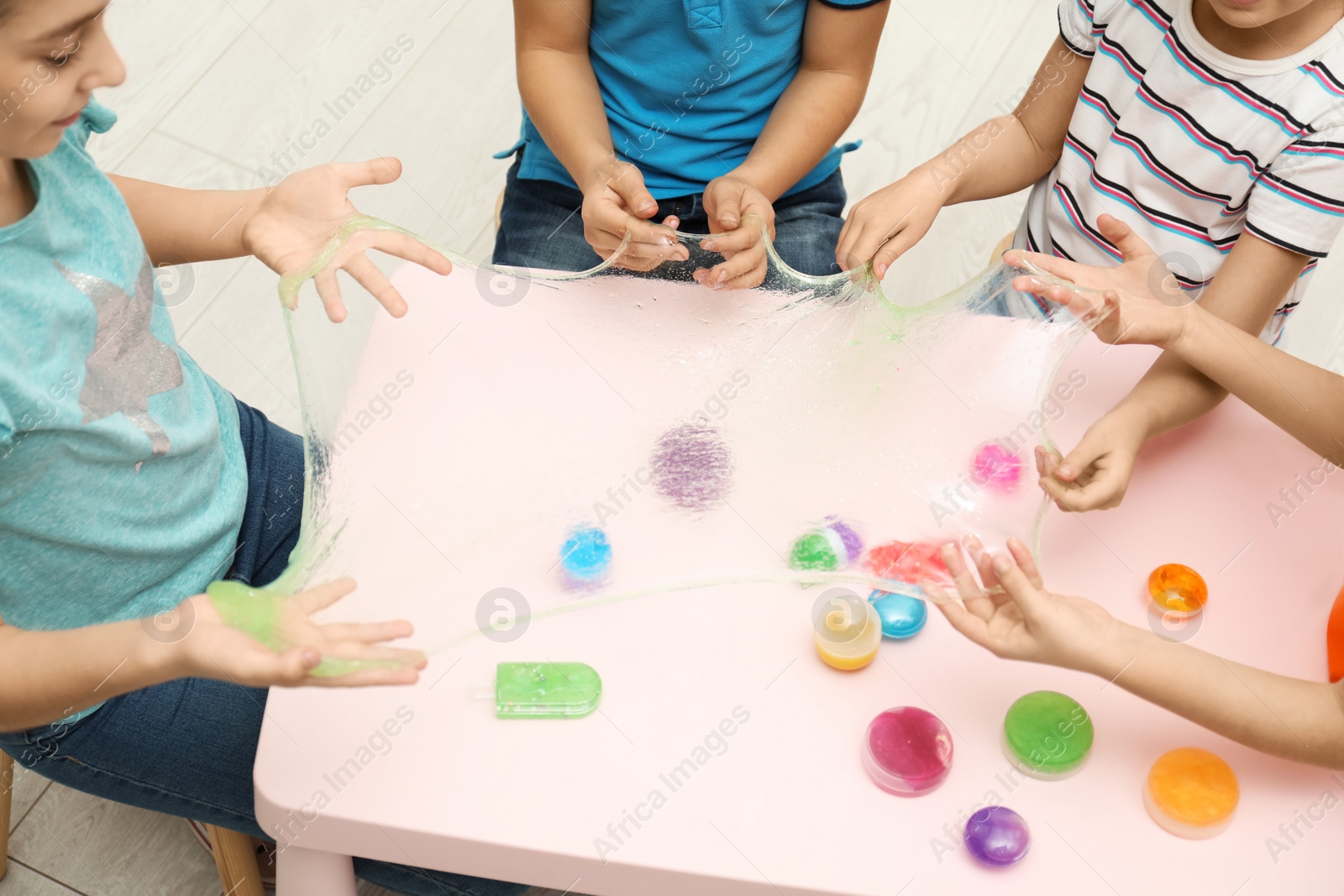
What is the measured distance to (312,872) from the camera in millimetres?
728

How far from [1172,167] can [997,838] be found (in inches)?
26.4

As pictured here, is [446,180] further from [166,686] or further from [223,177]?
[166,686]

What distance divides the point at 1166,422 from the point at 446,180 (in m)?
1.30

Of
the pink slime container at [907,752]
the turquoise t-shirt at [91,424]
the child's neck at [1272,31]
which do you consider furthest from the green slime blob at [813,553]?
the child's neck at [1272,31]

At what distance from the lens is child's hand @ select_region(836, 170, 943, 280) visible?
957 mm

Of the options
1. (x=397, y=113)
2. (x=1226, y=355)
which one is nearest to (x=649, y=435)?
(x=1226, y=355)

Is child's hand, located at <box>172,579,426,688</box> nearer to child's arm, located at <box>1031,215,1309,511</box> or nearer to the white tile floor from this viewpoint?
child's arm, located at <box>1031,215,1309,511</box>

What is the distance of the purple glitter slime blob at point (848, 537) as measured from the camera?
75cm

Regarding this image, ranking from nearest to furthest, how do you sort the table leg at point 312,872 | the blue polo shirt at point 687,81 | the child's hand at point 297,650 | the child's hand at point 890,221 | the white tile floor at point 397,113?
the child's hand at point 297,650
the table leg at point 312,872
the child's hand at point 890,221
the blue polo shirt at point 687,81
the white tile floor at point 397,113

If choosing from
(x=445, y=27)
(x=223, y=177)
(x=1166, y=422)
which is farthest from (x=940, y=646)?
(x=445, y=27)

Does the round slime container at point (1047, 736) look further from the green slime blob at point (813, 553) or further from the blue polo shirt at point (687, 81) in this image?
the blue polo shirt at point (687, 81)

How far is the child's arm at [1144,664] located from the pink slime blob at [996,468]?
7cm

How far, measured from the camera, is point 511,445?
78cm

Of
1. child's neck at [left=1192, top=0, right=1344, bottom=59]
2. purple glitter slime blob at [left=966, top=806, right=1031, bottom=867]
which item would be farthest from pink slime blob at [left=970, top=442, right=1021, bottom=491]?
child's neck at [left=1192, top=0, right=1344, bottom=59]
